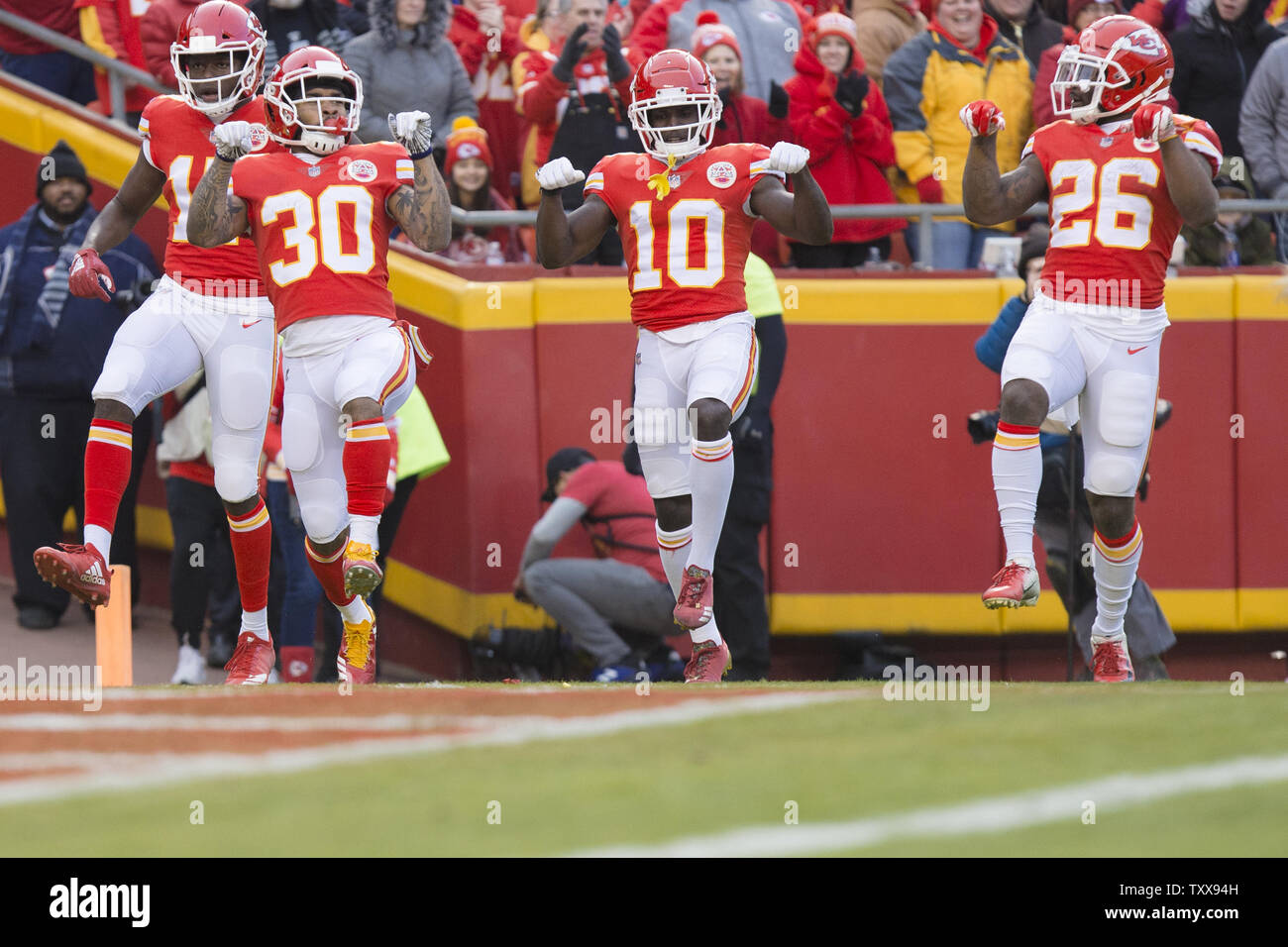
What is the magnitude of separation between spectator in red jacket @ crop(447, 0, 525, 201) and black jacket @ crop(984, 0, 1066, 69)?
96.6 inches

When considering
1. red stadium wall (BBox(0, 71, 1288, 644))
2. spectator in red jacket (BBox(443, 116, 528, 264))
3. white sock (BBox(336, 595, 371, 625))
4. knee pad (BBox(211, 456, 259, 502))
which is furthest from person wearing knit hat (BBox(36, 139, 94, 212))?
white sock (BBox(336, 595, 371, 625))

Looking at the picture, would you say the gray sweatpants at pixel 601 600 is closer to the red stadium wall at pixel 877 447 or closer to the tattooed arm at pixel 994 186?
the red stadium wall at pixel 877 447

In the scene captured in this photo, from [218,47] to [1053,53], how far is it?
4.03 metres

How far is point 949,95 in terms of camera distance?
9242mm

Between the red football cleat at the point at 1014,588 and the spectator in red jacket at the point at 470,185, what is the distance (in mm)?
3814

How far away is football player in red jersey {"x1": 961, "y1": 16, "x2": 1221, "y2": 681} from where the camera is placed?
22.2 feet

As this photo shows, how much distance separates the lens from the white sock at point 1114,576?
7.11 metres

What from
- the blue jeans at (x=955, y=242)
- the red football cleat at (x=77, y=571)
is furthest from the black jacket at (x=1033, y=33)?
the red football cleat at (x=77, y=571)

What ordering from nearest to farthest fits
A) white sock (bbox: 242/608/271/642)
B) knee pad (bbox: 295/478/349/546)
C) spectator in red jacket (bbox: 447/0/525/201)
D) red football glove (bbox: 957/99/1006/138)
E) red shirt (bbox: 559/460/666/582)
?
1. red football glove (bbox: 957/99/1006/138)
2. knee pad (bbox: 295/478/349/546)
3. white sock (bbox: 242/608/271/642)
4. red shirt (bbox: 559/460/666/582)
5. spectator in red jacket (bbox: 447/0/525/201)

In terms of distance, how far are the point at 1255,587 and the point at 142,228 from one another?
5805mm

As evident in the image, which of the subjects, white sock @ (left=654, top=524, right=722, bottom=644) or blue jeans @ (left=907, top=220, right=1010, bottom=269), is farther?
blue jeans @ (left=907, top=220, right=1010, bottom=269)

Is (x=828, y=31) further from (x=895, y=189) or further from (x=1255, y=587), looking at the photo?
(x=1255, y=587)

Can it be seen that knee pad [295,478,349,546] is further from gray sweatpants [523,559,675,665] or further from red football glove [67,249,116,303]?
gray sweatpants [523,559,675,665]

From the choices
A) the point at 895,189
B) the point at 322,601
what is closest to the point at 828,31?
the point at 895,189
